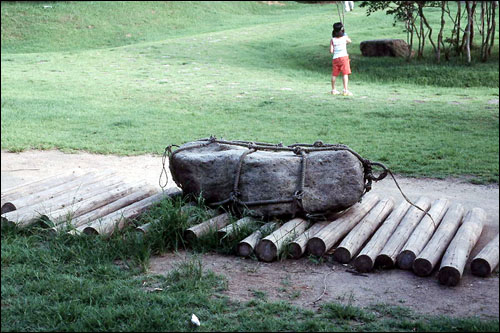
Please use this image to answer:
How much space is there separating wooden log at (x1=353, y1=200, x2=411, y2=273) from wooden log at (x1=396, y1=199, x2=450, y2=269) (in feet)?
0.51

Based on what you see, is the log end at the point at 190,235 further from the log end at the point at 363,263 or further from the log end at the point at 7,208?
the log end at the point at 7,208

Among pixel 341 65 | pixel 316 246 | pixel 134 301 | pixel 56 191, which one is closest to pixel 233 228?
pixel 316 246

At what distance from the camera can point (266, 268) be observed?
399 centimetres

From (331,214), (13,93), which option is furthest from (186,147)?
(13,93)

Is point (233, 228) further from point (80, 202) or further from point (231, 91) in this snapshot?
point (231, 91)

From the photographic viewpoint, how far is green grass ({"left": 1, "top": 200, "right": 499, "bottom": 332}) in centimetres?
313

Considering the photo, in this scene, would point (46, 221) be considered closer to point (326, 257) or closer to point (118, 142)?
point (326, 257)

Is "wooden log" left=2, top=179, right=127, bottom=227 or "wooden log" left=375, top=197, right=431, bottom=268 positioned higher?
"wooden log" left=2, top=179, right=127, bottom=227

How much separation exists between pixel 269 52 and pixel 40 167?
964 cm

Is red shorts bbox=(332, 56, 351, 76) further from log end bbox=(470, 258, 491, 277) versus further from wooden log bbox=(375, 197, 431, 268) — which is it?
log end bbox=(470, 258, 491, 277)

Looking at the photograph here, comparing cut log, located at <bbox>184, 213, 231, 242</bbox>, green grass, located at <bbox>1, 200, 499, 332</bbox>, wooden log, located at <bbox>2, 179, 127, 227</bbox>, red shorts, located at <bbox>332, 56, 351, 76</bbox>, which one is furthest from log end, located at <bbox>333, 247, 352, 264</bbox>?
red shorts, located at <bbox>332, 56, 351, 76</bbox>

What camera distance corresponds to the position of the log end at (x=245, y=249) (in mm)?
4148

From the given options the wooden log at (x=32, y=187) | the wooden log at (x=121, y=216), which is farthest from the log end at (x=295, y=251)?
the wooden log at (x=32, y=187)

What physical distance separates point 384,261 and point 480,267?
550 mm
